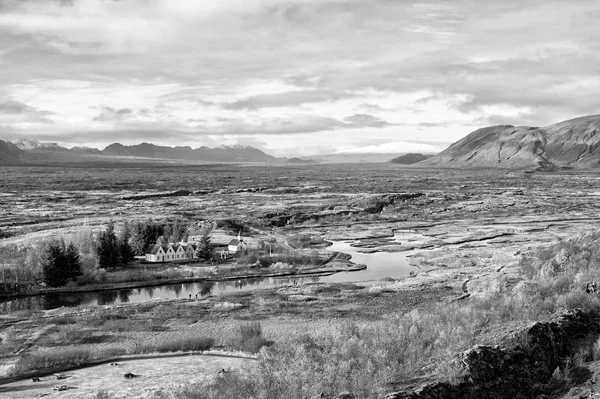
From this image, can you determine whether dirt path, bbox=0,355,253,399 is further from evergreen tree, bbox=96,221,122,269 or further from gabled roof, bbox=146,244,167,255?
gabled roof, bbox=146,244,167,255

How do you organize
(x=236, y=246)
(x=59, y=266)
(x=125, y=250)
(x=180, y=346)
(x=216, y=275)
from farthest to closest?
(x=236, y=246) → (x=125, y=250) → (x=216, y=275) → (x=59, y=266) → (x=180, y=346)

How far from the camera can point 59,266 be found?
2101 inches

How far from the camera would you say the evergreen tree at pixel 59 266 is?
5281cm

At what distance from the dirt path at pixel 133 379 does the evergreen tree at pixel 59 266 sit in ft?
83.2

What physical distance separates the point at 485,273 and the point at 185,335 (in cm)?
2695

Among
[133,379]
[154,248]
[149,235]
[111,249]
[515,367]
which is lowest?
[133,379]

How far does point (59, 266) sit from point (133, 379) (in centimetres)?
A: 2984

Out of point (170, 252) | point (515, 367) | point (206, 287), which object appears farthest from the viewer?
point (170, 252)

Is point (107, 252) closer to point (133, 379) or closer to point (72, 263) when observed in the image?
point (72, 263)

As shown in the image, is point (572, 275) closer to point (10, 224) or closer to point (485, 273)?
point (485, 273)

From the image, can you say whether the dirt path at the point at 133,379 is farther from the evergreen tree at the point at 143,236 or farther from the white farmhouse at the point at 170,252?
the evergreen tree at the point at 143,236

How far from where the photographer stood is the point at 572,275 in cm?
2647

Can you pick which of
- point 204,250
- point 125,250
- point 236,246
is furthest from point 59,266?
point 236,246

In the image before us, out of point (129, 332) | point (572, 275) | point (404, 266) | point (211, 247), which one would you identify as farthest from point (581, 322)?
point (211, 247)
